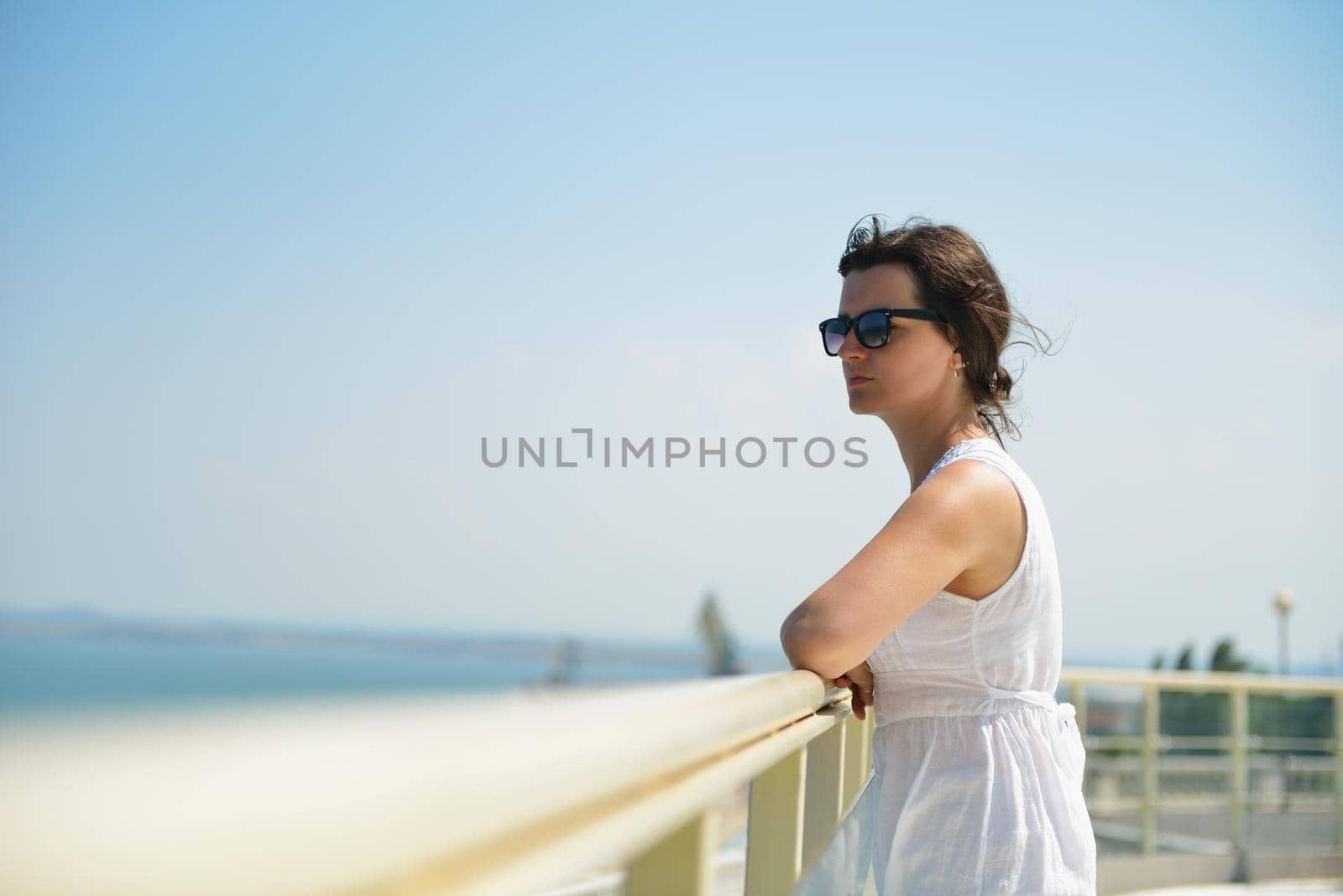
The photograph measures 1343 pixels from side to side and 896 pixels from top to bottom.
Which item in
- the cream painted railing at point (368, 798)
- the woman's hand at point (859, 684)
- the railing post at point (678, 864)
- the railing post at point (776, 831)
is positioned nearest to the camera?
the cream painted railing at point (368, 798)

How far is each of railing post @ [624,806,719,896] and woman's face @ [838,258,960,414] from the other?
39.3 inches

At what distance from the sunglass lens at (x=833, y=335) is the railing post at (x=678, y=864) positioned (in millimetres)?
1090

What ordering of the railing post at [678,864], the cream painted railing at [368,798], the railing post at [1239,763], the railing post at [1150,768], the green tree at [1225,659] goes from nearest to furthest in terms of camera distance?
the cream painted railing at [368,798], the railing post at [678,864], the railing post at [1150,768], the railing post at [1239,763], the green tree at [1225,659]

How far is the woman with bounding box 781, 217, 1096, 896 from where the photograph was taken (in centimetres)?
130

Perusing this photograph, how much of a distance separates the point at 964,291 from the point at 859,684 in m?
0.58

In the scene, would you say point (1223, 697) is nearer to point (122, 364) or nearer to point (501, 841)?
point (501, 841)

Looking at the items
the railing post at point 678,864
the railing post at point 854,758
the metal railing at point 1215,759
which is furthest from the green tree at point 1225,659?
the railing post at point 678,864

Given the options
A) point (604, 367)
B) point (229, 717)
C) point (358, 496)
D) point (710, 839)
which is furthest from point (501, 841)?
point (358, 496)

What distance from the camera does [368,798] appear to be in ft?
1.13

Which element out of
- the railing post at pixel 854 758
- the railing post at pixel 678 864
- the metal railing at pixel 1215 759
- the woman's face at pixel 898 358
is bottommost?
the metal railing at pixel 1215 759

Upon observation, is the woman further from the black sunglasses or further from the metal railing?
the metal railing

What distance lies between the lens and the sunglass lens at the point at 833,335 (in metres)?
1.73

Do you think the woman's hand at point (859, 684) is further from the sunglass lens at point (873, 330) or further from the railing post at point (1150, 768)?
the railing post at point (1150, 768)

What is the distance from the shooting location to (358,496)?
395ft
